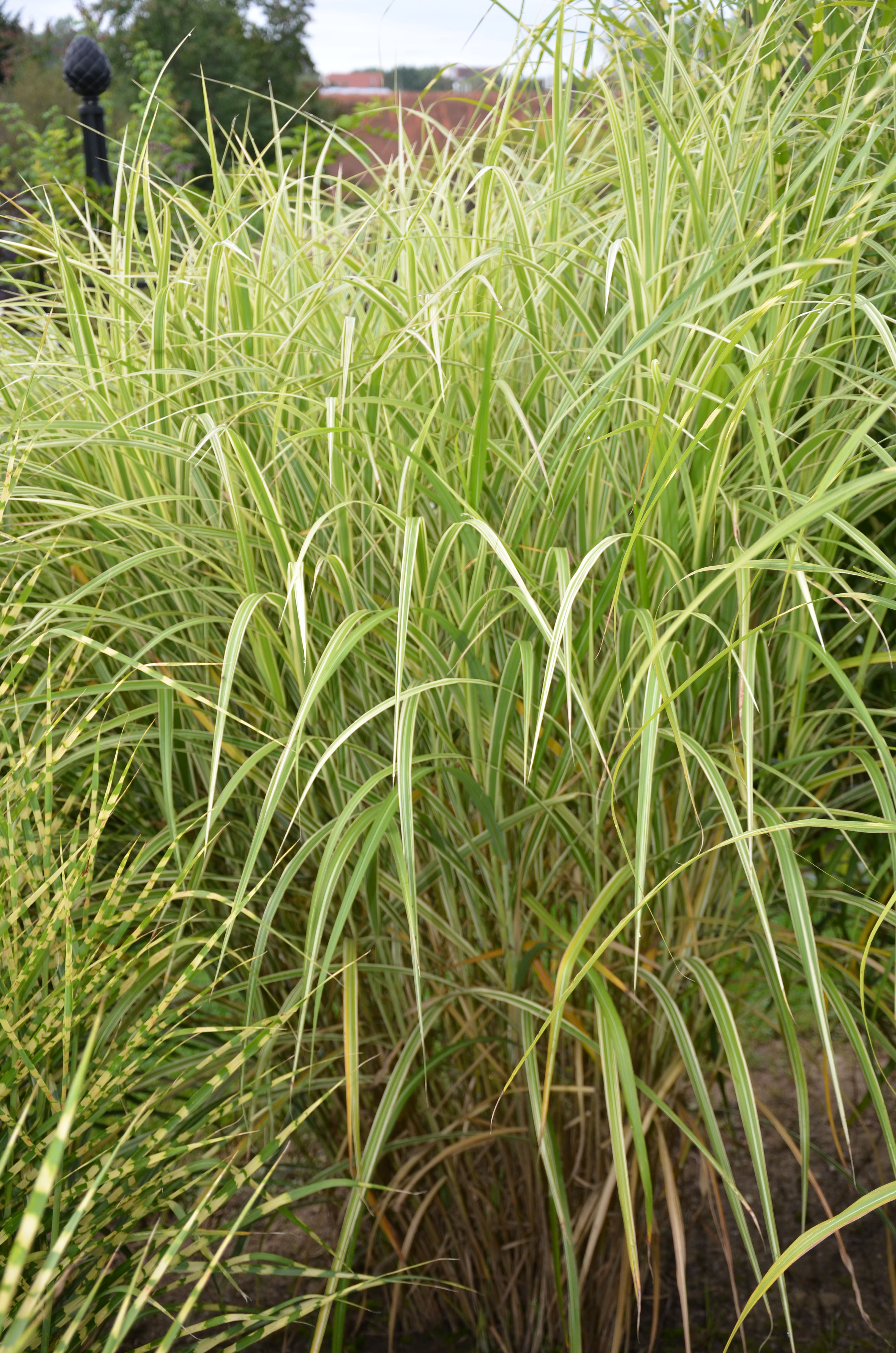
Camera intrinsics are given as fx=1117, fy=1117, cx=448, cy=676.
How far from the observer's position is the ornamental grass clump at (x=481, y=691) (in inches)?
38.2

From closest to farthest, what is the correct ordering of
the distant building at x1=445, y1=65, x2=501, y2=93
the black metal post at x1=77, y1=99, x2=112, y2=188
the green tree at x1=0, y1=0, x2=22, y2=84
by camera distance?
the distant building at x1=445, y1=65, x2=501, y2=93 → the black metal post at x1=77, y1=99, x2=112, y2=188 → the green tree at x1=0, y1=0, x2=22, y2=84

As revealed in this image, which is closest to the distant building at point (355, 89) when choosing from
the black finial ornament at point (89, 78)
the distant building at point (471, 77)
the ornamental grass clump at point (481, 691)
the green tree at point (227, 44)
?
the green tree at point (227, 44)

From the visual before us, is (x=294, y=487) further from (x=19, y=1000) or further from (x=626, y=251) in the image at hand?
(x=19, y=1000)

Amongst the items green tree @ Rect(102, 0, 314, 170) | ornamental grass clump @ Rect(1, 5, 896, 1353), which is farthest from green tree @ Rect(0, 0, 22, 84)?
ornamental grass clump @ Rect(1, 5, 896, 1353)

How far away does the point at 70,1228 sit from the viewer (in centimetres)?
54

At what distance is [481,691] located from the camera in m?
1.13

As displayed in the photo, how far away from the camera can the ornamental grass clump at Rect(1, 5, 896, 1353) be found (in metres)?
0.97

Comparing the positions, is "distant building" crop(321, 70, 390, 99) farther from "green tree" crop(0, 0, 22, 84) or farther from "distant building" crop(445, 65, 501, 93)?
"distant building" crop(445, 65, 501, 93)

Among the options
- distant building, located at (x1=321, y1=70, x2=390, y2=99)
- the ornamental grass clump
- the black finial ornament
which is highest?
distant building, located at (x1=321, y1=70, x2=390, y2=99)

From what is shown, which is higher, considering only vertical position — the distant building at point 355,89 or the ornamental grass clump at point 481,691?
the distant building at point 355,89

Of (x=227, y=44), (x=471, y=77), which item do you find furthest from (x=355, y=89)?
(x=471, y=77)

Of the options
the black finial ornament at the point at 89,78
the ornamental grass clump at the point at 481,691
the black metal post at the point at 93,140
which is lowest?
the ornamental grass clump at the point at 481,691

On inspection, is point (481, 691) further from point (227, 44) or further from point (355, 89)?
point (355, 89)

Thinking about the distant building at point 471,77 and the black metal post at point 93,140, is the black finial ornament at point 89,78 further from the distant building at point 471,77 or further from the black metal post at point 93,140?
the distant building at point 471,77
